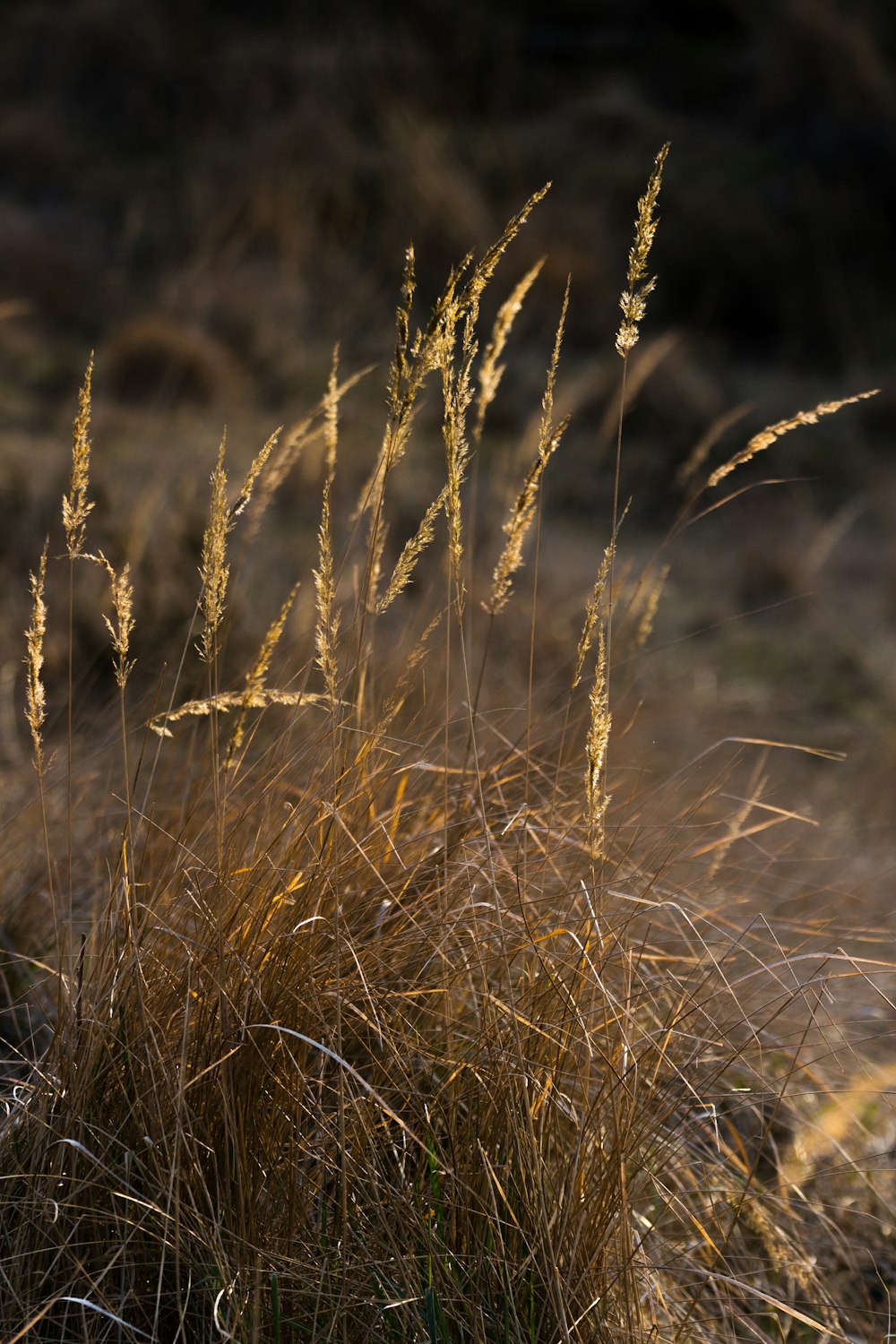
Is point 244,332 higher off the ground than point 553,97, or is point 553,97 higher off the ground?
point 553,97

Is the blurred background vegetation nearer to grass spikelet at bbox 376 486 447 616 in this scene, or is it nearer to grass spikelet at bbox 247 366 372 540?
grass spikelet at bbox 247 366 372 540

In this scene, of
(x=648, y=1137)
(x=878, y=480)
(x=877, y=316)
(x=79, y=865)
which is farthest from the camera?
(x=877, y=316)

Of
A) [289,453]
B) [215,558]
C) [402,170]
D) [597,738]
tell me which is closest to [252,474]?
[215,558]

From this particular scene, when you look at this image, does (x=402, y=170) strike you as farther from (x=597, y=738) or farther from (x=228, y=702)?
(x=597, y=738)

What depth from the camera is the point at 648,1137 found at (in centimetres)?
123

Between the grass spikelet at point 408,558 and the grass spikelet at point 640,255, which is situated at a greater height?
the grass spikelet at point 640,255

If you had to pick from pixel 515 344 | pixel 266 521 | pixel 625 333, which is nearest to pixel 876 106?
pixel 515 344

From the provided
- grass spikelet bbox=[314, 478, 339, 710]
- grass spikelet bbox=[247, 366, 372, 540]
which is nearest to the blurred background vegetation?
grass spikelet bbox=[247, 366, 372, 540]

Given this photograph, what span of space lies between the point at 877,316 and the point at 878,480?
2592 mm

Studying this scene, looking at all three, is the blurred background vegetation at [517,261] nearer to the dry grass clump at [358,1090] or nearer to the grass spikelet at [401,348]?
the dry grass clump at [358,1090]

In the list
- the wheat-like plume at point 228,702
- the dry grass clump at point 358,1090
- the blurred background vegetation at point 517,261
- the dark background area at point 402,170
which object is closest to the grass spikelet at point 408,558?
the dry grass clump at point 358,1090

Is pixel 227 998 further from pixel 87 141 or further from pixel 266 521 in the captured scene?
pixel 87 141

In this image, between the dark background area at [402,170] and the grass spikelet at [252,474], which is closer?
the grass spikelet at [252,474]

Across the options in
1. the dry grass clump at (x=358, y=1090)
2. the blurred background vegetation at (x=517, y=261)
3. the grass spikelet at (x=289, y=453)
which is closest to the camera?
the dry grass clump at (x=358, y=1090)
